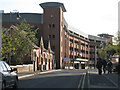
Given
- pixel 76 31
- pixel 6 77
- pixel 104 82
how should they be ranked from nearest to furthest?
pixel 6 77, pixel 104 82, pixel 76 31

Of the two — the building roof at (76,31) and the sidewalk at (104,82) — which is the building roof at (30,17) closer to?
the building roof at (76,31)

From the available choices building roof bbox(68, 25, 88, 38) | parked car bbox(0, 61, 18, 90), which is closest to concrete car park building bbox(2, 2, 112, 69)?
building roof bbox(68, 25, 88, 38)

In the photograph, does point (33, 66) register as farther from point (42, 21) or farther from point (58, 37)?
point (42, 21)

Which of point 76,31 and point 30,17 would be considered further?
point 76,31

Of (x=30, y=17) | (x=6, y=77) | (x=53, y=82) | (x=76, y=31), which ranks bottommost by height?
(x=53, y=82)

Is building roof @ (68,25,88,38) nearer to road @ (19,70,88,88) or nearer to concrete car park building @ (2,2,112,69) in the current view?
concrete car park building @ (2,2,112,69)

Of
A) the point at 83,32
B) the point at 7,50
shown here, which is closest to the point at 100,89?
the point at 7,50

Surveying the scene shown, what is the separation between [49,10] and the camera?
83.2m

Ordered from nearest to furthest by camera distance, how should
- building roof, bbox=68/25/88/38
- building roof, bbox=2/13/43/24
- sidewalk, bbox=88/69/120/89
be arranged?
1. sidewalk, bbox=88/69/120/89
2. building roof, bbox=2/13/43/24
3. building roof, bbox=68/25/88/38

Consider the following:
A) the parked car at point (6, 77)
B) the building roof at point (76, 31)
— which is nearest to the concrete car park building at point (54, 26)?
the building roof at point (76, 31)

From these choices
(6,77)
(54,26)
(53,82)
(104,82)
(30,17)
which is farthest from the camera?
(30,17)

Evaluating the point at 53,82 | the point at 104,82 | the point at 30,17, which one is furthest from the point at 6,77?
the point at 30,17

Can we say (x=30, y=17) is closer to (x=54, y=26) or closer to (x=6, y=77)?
(x=54, y=26)

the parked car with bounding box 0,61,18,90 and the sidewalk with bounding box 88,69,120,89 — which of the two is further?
the sidewalk with bounding box 88,69,120,89
